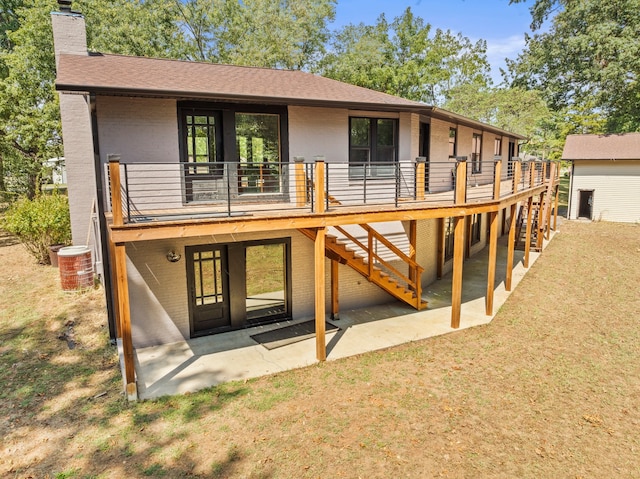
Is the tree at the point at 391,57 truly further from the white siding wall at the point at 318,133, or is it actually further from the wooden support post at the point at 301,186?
the wooden support post at the point at 301,186

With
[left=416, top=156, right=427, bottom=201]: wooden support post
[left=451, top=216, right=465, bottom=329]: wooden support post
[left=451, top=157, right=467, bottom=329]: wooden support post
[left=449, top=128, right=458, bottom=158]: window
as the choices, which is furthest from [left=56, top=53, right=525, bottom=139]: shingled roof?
[left=449, top=128, right=458, bottom=158]: window

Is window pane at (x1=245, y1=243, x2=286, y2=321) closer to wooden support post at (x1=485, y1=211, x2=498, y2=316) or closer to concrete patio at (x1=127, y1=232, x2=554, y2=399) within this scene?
concrete patio at (x1=127, y1=232, x2=554, y2=399)

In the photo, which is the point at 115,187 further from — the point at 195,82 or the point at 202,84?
the point at 195,82

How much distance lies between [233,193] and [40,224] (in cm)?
895

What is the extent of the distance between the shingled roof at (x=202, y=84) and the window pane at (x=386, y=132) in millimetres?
983

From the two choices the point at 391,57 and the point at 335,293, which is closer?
the point at 335,293

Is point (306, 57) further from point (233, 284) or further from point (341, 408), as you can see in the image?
point (341, 408)

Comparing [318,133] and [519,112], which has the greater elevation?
[519,112]

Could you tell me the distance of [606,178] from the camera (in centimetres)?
2688

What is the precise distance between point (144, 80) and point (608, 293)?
1475 centimetres

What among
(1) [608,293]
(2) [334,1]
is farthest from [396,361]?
(2) [334,1]

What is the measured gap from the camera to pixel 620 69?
2769 centimetres

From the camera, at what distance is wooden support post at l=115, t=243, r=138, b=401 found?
715 cm

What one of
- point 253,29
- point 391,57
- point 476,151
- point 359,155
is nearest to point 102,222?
point 359,155
